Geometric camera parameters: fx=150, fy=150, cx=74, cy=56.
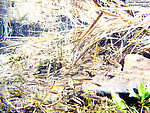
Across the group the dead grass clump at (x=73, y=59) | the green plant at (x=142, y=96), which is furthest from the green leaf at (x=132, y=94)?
the dead grass clump at (x=73, y=59)

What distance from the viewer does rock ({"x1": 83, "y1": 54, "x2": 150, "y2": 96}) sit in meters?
1.04

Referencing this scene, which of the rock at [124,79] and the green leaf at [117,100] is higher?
the rock at [124,79]

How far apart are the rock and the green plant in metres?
0.05

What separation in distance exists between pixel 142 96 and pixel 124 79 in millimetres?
190

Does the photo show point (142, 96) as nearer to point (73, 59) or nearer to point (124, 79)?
point (124, 79)

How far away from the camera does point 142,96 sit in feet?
3.09

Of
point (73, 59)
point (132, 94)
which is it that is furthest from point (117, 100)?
point (73, 59)

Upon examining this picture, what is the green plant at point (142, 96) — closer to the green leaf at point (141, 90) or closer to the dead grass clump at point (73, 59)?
the green leaf at point (141, 90)

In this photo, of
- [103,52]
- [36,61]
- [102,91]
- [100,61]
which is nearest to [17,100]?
[36,61]

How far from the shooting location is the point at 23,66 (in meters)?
1.48

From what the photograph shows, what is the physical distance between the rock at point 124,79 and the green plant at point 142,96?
48 mm

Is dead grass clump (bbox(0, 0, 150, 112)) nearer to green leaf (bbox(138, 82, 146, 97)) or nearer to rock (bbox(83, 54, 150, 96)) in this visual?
rock (bbox(83, 54, 150, 96))

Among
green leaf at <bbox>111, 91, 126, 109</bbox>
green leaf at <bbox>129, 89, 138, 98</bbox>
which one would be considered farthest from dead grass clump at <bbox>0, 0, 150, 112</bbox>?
green leaf at <bbox>129, 89, 138, 98</bbox>

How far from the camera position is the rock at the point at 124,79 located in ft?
3.42
